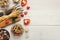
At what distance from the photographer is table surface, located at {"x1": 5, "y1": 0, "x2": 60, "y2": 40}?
4.17 ft

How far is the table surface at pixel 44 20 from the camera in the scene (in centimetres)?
127

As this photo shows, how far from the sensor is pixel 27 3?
4.21 feet

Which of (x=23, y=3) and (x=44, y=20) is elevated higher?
(x=23, y=3)

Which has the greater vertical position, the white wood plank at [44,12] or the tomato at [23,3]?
the tomato at [23,3]

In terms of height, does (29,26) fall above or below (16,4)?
below

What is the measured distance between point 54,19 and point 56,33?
106 mm

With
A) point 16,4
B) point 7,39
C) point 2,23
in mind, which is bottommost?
point 7,39

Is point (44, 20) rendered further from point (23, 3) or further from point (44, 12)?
point (23, 3)

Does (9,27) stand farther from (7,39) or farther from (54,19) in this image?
(54,19)

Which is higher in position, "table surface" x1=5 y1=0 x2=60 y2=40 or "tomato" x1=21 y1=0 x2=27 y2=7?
"tomato" x1=21 y1=0 x2=27 y2=7

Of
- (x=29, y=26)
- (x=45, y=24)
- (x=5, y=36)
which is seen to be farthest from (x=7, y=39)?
(x=45, y=24)

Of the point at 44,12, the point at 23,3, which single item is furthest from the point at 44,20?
the point at 23,3

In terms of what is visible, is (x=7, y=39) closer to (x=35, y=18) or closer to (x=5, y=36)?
(x=5, y=36)

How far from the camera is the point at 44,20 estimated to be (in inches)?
50.7
